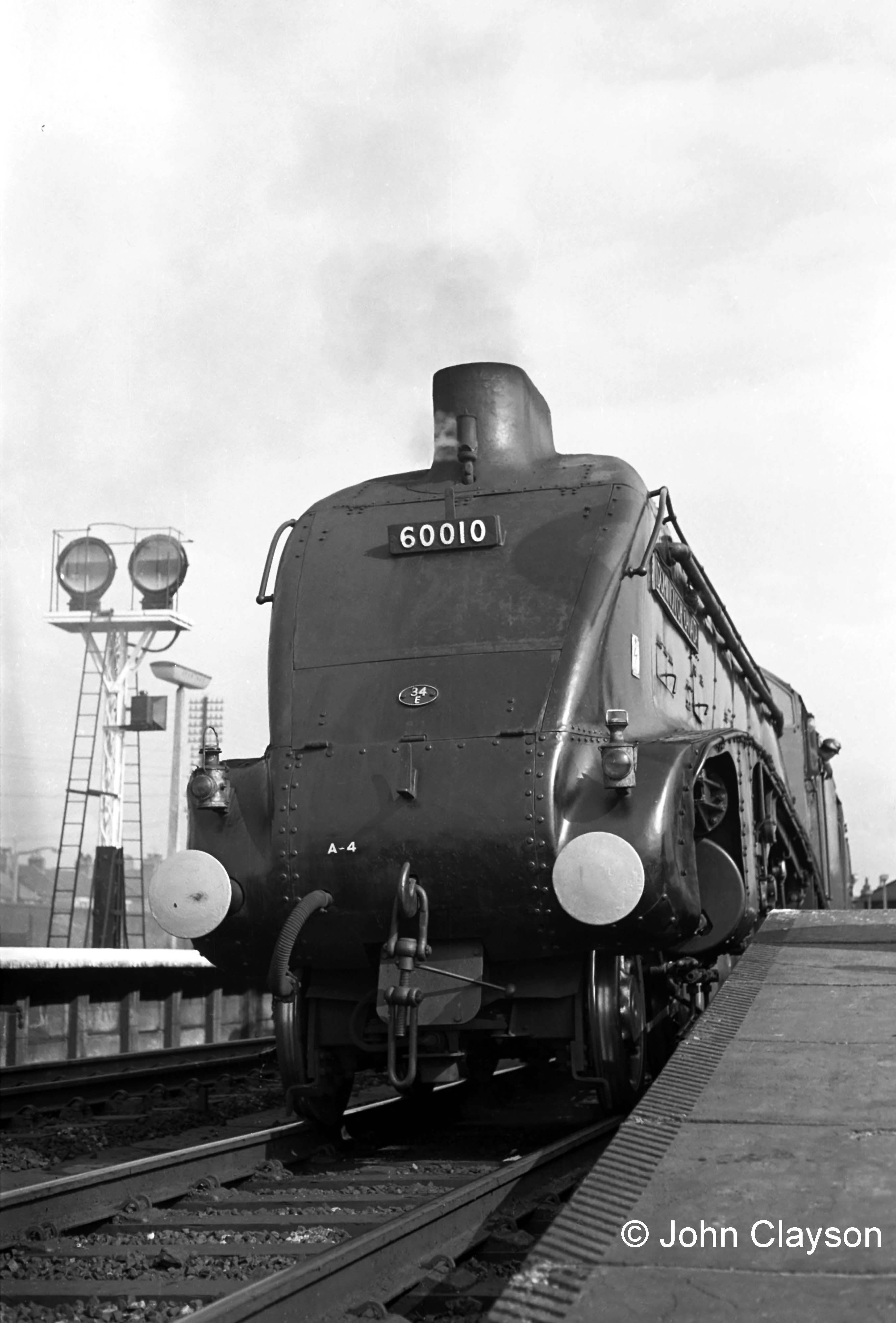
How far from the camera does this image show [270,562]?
7.55 m

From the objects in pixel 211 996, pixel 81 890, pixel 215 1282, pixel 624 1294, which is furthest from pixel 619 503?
pixel 81 890

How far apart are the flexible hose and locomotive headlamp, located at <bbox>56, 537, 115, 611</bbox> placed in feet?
72.3

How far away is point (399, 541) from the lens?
7.20 meters

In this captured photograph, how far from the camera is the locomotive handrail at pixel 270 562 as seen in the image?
294 inches

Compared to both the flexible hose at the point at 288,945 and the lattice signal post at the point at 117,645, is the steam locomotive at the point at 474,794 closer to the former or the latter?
the flexible hose at the point at 288,945

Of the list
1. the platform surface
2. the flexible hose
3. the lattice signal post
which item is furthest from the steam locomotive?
the lattice signal post

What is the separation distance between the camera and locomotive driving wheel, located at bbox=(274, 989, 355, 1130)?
6.66 meters

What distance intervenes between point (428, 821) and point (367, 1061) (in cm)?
152

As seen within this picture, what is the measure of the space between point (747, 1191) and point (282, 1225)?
7.42ft

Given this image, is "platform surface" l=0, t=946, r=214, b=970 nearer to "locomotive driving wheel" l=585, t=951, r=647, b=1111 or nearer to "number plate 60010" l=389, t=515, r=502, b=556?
"number plate 60010" l=389, t=515, r=502, b=556

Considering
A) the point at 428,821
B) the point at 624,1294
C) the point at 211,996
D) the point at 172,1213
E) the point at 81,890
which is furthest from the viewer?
the point at 81,890

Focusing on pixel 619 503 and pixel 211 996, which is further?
pixel 211 996

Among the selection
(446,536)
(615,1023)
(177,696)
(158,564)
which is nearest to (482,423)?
(446,536)

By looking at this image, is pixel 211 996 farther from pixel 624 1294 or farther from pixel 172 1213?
pixel 624 1294
